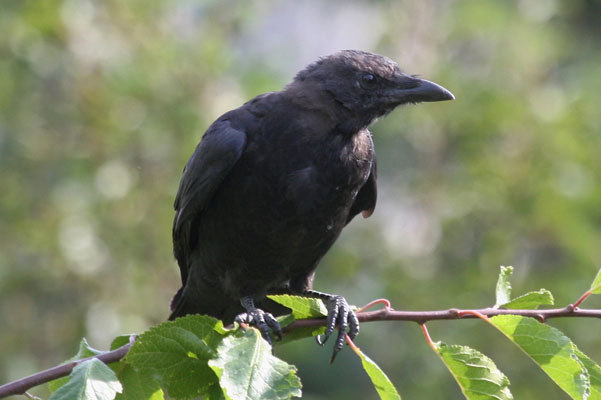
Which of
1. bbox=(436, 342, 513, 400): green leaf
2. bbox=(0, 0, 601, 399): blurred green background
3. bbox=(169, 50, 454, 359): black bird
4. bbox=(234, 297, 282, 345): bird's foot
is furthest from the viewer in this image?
bbox=(0, 0, 601, 399): blurred green background

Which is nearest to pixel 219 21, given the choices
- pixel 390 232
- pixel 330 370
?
pixel 390 232

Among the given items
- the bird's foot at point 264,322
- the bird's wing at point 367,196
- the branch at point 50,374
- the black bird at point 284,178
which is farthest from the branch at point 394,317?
the bird's wing at point 367,196

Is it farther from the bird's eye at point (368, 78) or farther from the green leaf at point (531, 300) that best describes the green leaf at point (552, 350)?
the bird's eye at point (368, 78)

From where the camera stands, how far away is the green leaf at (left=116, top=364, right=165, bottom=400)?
245 centimetres

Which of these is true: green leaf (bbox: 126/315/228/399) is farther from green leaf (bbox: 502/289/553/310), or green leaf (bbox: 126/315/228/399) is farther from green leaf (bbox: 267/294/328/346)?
green leaf (bbox: 502/289/553/310)

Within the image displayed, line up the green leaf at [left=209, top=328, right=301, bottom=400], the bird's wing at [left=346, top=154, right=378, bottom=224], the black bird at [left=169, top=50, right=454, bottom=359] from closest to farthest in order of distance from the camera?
the green leaf at [left=209, top=328, right=301, bottom=400] → the black bird at [left=169, top=50, right=454, bottom=359] → the bird's wing at [left=346, top=154, right=378, bottom=224]

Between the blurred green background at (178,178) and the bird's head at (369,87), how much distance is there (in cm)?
238

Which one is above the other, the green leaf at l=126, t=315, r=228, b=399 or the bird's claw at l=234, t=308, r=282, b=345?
the bird's claw at l=234, t=308, r=282, b=345

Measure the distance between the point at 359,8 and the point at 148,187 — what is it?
3894 mm

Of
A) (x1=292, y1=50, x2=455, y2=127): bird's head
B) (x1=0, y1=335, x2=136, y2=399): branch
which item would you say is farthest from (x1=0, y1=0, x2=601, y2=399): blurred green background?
(x1=0, y1=335, x2=136, y2=399): branch

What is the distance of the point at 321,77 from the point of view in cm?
385

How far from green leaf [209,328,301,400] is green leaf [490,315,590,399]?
1.99 feet

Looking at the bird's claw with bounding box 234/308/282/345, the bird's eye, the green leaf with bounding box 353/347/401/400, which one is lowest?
the green leaf with bounding box 353/347/401/400

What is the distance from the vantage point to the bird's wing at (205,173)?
→ 3.59 m
